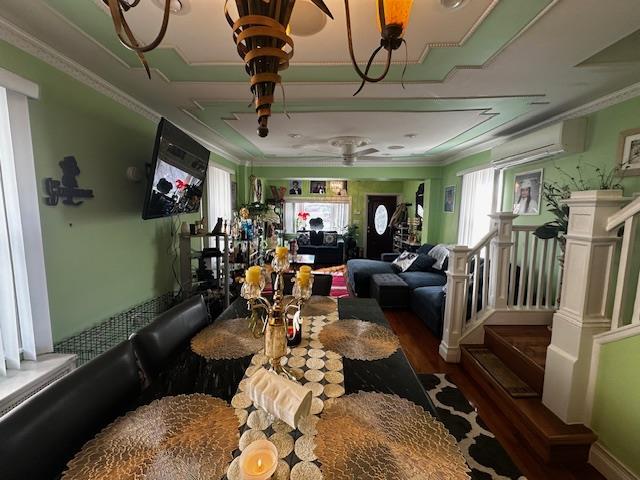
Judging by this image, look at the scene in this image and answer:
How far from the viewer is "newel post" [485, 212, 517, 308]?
2.43 metres

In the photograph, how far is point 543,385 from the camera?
1.83 metres

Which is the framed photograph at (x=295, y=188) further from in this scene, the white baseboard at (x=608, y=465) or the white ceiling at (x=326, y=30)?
the white baseboard at (x=608, y=465)

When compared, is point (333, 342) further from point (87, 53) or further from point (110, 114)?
point (110, 114)

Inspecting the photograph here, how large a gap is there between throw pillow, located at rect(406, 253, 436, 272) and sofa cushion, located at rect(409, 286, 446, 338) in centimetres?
84

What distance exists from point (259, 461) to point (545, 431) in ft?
5.98

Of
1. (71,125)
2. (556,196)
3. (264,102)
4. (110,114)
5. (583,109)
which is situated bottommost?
(556,196)

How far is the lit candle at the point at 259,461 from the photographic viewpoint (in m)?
0.63

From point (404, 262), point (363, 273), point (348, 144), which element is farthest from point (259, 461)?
point (404, 262)

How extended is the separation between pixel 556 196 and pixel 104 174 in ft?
13.4

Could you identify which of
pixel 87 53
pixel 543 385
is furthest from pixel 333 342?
pixel 87 53

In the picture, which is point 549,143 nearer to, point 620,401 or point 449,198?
point 620,401

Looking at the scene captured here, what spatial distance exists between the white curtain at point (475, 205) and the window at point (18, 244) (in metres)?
4.37

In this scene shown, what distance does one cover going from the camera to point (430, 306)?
10.4ft

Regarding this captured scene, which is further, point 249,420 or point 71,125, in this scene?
point 71,125
